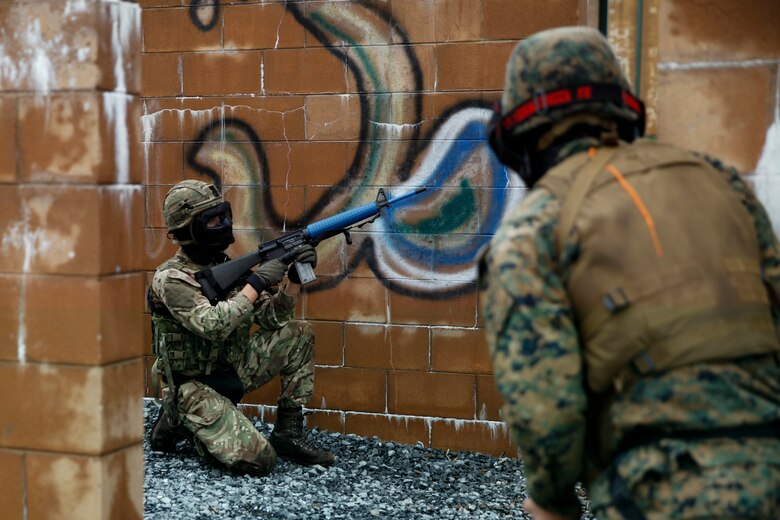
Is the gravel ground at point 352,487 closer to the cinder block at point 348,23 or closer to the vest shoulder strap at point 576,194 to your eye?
the cinder block at point 348,23

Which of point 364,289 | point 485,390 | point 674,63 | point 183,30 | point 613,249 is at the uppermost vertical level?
point 183,30

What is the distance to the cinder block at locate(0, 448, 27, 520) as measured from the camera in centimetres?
280

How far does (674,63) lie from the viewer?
119 inches

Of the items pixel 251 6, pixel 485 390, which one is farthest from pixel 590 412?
pixel 251 6

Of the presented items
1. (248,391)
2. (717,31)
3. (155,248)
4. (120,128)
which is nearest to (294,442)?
(248,391)

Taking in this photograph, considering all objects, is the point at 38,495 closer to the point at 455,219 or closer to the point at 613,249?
the point at 613,249

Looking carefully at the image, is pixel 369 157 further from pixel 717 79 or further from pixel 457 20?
pixel 717 79

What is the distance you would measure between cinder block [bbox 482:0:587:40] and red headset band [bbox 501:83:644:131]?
9.12 ft

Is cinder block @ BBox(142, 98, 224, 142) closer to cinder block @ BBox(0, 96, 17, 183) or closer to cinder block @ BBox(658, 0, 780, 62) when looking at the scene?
cinder block @ BBox(0, 96, 17, 183)

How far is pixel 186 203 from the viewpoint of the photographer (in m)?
4.49

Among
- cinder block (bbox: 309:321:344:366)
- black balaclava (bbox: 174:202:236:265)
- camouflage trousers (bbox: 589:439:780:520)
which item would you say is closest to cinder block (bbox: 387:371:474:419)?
cinder block (bbox: 309:321:344:366)

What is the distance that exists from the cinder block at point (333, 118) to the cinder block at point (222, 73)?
0.31 m

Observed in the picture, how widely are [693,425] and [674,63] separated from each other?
5.44 ft

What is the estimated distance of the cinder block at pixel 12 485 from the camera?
110 inches
